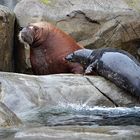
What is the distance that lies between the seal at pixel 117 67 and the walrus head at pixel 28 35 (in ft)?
4.89

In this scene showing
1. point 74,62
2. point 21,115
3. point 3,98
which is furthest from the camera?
point 74,62

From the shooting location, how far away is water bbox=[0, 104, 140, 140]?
4.94 meters

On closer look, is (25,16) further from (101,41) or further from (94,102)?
(94,102)

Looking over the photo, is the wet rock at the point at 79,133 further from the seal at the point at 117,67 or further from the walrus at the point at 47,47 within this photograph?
the walrus at the point at 47,47

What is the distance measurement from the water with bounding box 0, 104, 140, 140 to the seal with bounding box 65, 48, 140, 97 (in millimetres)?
492

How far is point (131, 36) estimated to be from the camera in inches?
433

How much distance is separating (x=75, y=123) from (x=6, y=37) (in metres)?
4.57

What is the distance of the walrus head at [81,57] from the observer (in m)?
8.94

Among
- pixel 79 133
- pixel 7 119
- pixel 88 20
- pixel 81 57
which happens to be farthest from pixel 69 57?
pixel 79 133

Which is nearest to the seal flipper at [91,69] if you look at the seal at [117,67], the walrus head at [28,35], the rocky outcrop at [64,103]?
the seal at [117,67]

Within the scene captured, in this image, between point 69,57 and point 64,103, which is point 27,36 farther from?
point 64,103

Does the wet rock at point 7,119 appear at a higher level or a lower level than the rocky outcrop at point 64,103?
higher

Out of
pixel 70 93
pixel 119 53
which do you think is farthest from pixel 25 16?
pixel 70 93

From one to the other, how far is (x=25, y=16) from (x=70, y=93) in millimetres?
3904
